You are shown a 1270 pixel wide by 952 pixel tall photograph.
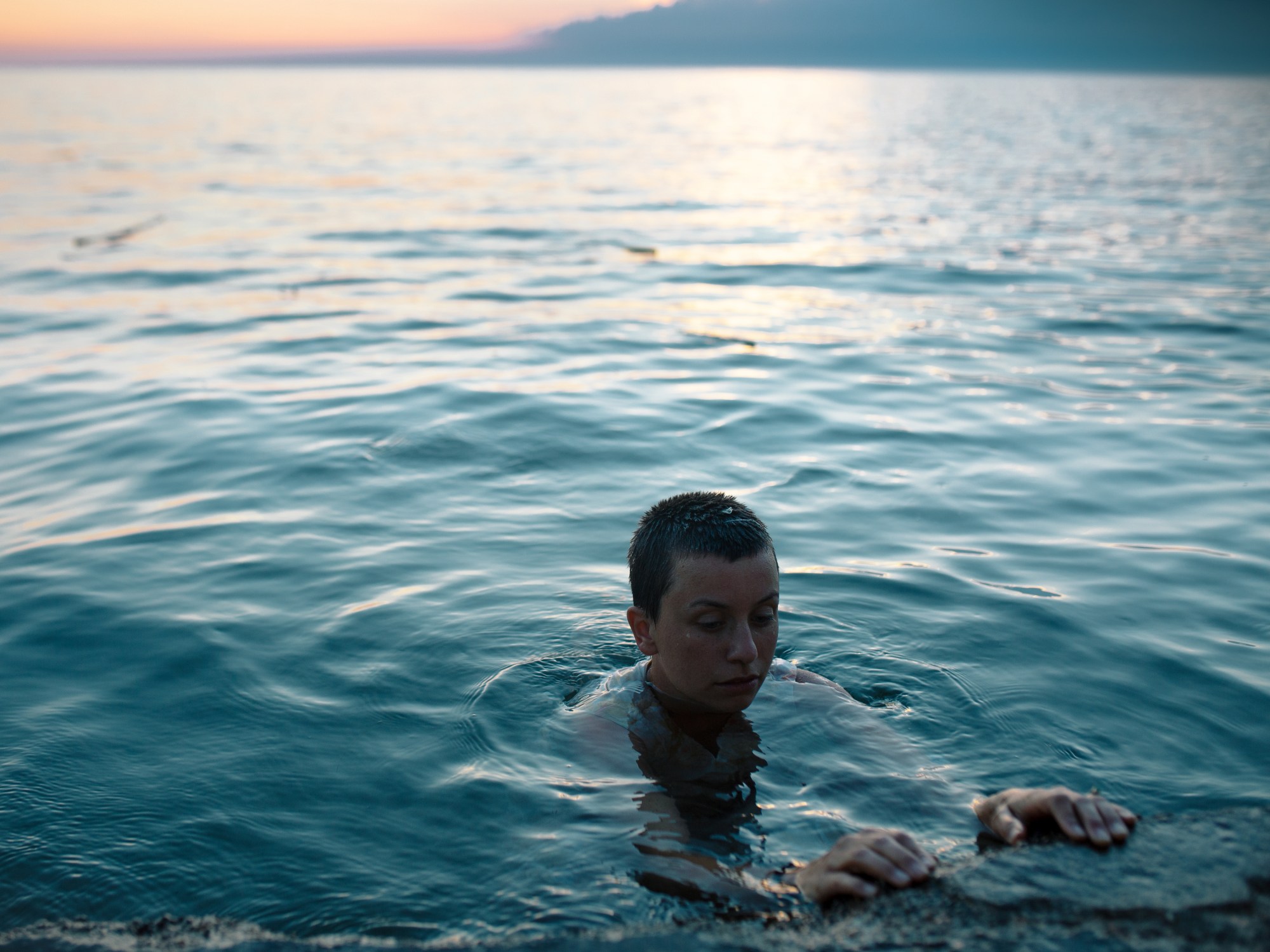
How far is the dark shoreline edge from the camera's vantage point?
2562 mm

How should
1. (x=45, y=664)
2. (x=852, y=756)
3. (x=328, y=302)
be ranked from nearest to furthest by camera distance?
1. (x=852, y=756)
2. (x=45, y=664)
3. (x=328, y=302)

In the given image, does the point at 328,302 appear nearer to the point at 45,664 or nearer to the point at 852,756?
the point at 45,664

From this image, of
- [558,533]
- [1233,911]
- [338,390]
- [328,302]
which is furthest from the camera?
[328,302]

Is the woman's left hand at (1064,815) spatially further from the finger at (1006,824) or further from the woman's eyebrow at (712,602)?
the woman's eyebrow at (712,602)

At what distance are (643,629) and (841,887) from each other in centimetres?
143

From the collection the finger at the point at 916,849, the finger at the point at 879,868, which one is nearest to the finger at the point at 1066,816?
the finger at the point at 916,849

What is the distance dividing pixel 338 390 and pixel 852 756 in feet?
23.2

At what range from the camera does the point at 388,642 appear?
5297 millimetres

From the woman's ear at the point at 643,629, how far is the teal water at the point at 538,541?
47cm

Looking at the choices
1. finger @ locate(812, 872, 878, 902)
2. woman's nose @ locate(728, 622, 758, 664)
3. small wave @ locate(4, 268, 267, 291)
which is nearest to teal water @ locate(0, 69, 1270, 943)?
small wave @ locate(4, 268, 267, 291)

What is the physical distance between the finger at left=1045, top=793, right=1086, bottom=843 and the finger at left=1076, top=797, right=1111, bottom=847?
0.01 metres

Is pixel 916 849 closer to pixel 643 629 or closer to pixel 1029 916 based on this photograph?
pixel 1029 916

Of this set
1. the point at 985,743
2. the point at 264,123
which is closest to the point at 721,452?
the point at 985,743

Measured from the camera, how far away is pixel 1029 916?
8.75 ft
